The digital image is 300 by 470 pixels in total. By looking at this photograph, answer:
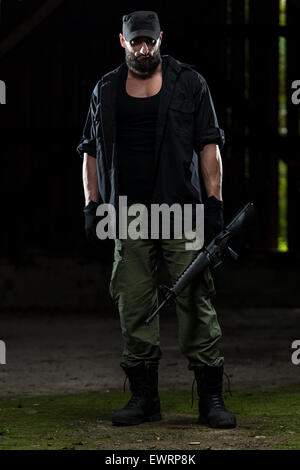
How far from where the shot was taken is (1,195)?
11.1 meters

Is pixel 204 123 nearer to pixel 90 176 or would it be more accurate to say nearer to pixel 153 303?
pixel 90 176

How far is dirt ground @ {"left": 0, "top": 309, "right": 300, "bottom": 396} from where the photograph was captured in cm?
658

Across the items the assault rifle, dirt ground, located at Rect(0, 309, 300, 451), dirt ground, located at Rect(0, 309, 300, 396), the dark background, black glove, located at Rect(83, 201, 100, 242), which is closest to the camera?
dirt ground, located at Rect(0, 309, 300, 451)

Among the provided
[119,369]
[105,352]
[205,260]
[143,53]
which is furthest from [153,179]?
[105,352]

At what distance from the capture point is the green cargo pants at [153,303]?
495 cm

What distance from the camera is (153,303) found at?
16.6 ft

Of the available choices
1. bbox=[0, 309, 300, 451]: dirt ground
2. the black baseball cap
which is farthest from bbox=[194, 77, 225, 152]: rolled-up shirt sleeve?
A: bbox=[0, 309, 300, 451]: dirt ground

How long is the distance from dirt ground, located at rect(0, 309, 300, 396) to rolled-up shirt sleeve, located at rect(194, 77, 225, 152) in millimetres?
1880

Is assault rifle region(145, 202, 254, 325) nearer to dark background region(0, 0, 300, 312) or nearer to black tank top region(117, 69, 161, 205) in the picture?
black tank top region(117, 69, 161, 205)

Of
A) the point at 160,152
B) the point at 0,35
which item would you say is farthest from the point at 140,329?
the point at 0,35

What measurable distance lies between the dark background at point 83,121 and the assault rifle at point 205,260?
17.8 ft

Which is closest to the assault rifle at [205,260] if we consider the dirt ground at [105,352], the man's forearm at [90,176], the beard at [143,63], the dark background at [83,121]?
the man's forearm at [90,176]

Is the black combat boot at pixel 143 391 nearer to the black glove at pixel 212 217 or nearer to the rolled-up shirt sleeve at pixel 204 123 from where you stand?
the black glove at pixel 212 217

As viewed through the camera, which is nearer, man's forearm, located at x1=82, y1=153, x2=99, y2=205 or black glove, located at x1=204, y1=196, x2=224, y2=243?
black glove, located at x1=204, y1=196, x2=224, y2=243
